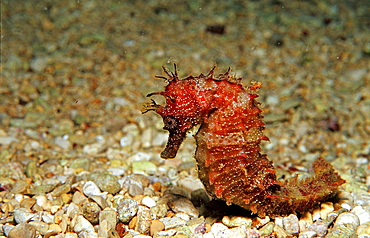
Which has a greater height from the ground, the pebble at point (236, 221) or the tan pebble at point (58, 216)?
the pebble at point (236, 221)

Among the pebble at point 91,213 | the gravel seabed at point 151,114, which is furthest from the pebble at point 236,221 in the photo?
the pebble at point 91,213

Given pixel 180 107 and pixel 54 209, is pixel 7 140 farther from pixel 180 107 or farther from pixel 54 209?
pixel 180 107

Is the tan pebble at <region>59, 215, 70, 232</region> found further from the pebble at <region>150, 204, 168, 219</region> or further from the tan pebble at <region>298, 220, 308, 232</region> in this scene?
the tan pebble at <region>298, 220, 308, 232</region>

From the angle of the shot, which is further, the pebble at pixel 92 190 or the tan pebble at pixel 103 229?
the pebble at pixel 92 190

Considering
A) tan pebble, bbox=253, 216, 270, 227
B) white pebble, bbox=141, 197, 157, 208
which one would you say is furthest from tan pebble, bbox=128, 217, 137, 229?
tan pebble, bbox=253, 216, 270, 227

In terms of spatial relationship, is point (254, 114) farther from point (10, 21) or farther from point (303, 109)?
point (10, 21)

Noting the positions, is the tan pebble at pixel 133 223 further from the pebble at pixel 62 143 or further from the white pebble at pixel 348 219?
the pebble at pixel 62 143

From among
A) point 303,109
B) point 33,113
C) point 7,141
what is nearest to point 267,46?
point 303,109
